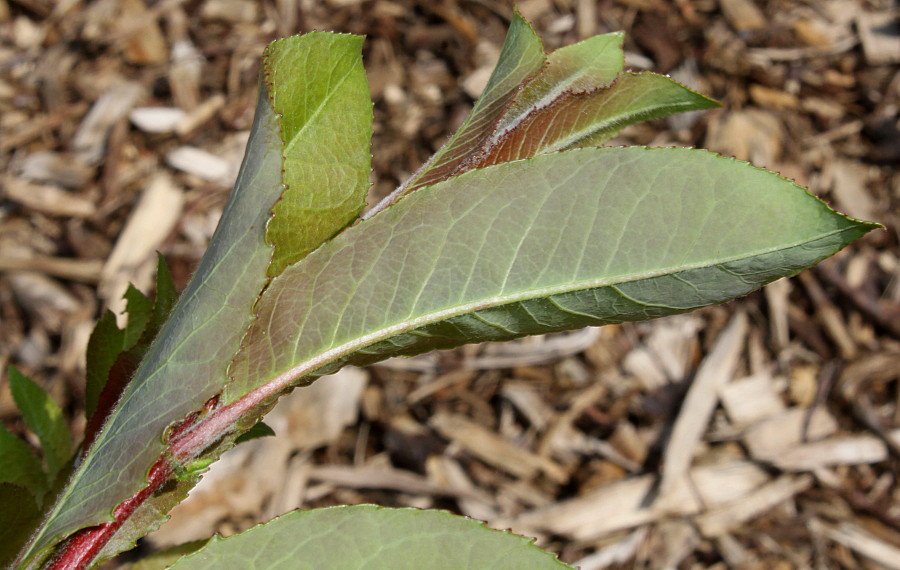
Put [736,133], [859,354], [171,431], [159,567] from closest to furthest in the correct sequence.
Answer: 1. [171,431]
2. [159,567]
3. [859,354]
4. [736,133]

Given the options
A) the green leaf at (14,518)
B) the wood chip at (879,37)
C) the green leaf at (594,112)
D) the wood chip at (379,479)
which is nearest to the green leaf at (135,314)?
the green leaf at (14,518)

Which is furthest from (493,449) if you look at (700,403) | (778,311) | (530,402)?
(778,311)

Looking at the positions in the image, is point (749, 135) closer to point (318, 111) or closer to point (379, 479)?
point (379, 479)

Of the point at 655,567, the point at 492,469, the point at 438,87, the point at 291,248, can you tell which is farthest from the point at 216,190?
the point at 291,248

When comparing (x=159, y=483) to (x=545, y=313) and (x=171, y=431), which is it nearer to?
(x=171, y=431)

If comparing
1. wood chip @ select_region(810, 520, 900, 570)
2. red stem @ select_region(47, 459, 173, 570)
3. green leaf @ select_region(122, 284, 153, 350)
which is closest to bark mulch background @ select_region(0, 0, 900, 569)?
wood chip @ select_region(810, 520, 900, 570)
